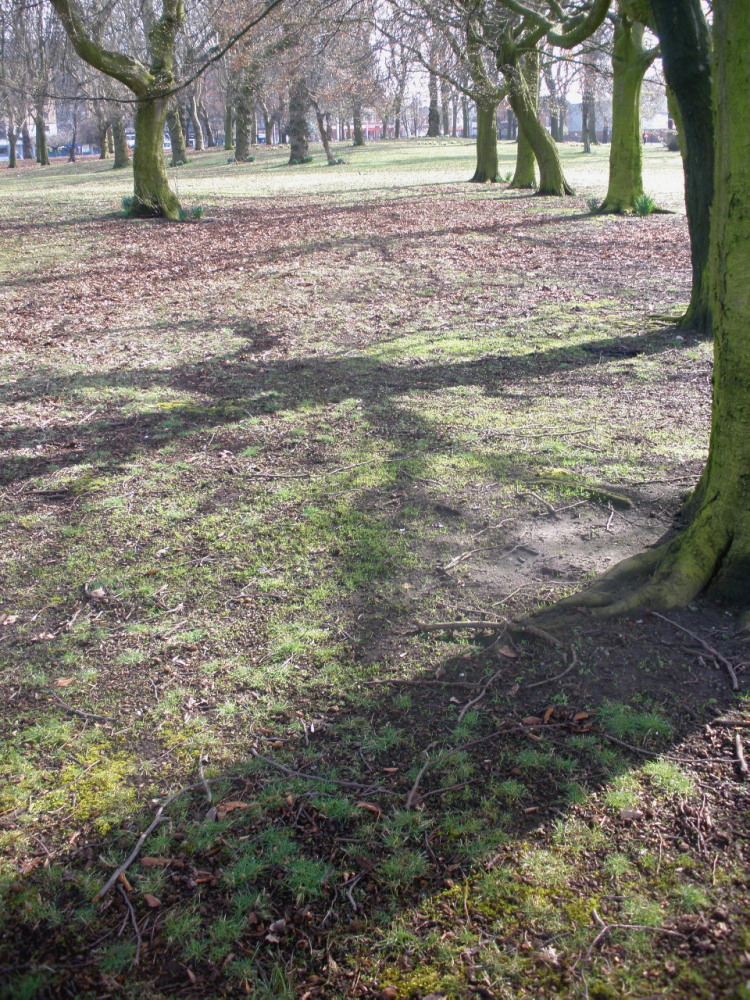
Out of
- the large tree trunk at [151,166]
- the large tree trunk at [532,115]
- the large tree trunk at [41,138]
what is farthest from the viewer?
the large tree trunk at [41,138]

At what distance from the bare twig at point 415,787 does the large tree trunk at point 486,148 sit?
27114mm

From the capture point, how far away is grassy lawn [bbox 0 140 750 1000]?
95.8 inches

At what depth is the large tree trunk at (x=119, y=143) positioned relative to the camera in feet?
121

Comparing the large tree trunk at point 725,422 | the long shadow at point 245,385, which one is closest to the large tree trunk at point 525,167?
the long shadow at point 245,385

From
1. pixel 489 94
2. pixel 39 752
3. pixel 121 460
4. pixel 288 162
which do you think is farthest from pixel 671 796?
pixel 288 162

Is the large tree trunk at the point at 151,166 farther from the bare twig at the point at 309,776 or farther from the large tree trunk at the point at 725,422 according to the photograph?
the bare twig at the point at 309,776

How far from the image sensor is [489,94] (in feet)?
72.7

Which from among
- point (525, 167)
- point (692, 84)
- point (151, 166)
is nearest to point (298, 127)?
point (525, 167)

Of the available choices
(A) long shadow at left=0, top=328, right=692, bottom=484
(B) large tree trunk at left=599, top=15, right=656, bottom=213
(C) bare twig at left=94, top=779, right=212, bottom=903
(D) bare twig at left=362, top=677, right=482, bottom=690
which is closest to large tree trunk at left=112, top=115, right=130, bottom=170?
(B) large tree trunk at left=599, top=15, right=656, bottom=213

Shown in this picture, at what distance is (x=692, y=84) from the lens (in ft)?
22.6

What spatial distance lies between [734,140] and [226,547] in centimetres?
340

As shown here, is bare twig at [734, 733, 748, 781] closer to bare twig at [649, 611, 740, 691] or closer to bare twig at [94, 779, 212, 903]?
bare twig at [649, 611, 740, 691]

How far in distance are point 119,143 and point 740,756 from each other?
43.4 metres

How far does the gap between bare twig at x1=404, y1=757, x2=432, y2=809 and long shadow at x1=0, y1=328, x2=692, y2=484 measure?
12.9 ft
